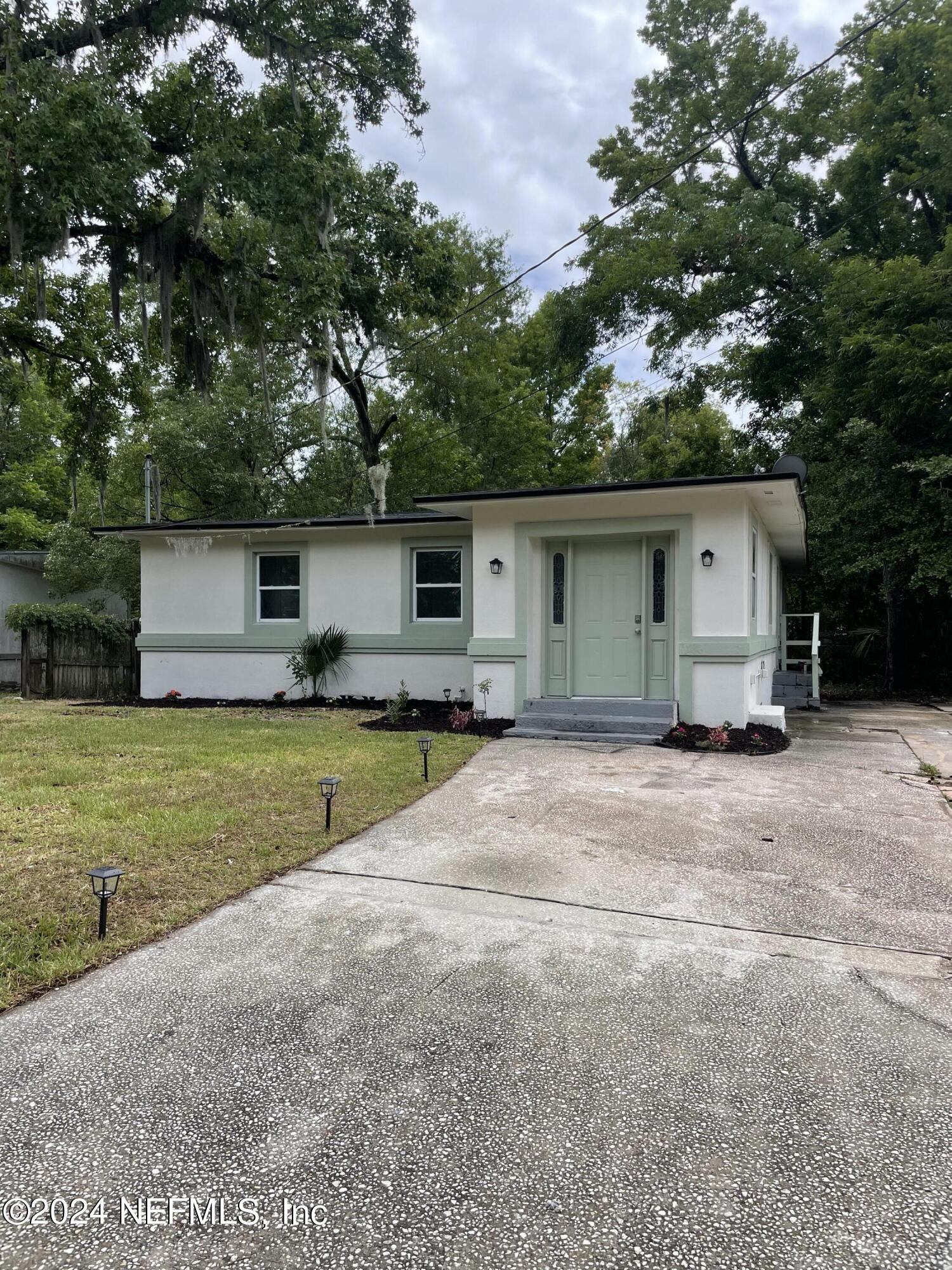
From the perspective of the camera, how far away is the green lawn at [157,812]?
3051 millimetres

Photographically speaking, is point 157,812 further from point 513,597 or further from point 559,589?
point 559,589

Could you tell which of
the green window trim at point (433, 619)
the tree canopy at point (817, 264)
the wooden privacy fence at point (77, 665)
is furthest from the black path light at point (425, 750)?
the tree canopy at point (817, 264)

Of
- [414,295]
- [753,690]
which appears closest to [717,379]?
[414,295]

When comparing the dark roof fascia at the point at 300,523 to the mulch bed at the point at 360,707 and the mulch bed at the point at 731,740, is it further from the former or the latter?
the mulch bed at the point at 731,740

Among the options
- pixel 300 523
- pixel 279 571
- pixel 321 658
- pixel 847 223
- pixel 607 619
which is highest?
pixel 847 223

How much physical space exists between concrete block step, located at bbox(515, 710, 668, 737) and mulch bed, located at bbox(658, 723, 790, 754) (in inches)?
8.1

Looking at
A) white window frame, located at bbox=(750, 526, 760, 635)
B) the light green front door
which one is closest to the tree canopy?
white window frame, located at bbox=(750, 526, 760, 635)

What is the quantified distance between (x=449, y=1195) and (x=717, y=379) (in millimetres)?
20038

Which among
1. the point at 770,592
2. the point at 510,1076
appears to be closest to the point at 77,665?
the point at 770,592

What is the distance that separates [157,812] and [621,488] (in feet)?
19.0

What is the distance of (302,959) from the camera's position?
2.79 m

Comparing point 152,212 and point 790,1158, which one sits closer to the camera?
point 790,1158

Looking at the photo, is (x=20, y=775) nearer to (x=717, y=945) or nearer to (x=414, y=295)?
(x=717, y=945)

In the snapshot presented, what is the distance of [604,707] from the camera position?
835 cm
